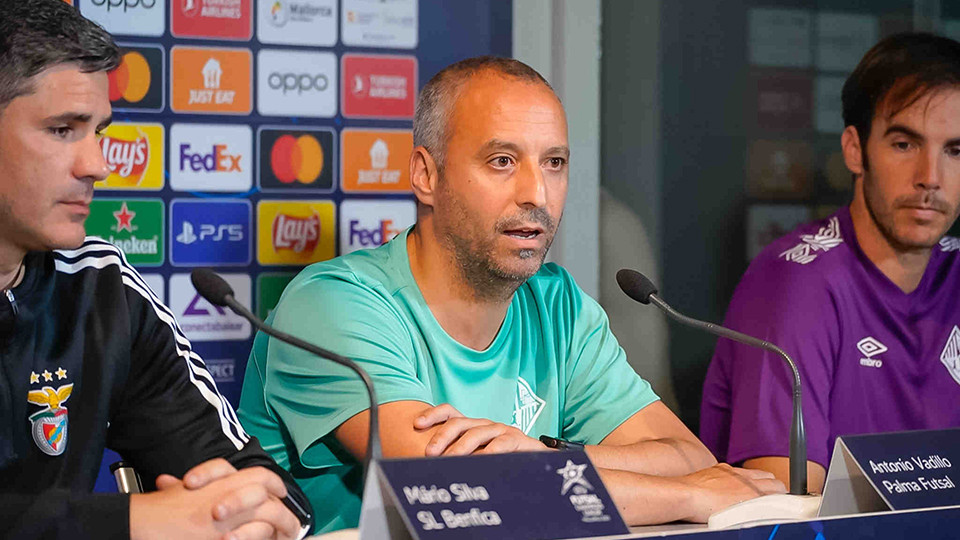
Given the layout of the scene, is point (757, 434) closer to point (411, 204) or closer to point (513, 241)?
point (513, 241)

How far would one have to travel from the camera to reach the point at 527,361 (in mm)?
1870

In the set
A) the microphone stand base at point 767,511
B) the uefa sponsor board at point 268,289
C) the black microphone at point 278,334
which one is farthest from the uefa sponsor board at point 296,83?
the microphone stand base at point 767,511

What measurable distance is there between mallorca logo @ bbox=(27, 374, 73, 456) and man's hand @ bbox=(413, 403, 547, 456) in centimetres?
49

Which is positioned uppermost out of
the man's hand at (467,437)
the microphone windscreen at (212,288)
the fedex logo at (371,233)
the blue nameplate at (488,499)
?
the fedex logo at (371,233)

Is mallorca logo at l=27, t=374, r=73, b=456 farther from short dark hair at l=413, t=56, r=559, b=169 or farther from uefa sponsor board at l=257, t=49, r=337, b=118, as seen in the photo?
uefa sponsor board at l=257, t=49, r=337, b=118

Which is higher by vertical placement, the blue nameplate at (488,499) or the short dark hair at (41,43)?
the short dark hair at (41,43)

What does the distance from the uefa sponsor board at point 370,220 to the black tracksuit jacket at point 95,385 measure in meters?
0.65

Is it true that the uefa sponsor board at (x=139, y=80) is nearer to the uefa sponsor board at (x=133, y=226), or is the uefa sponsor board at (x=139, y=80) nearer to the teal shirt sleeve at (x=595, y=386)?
the uefa sponsor board at (x=133, y=226)

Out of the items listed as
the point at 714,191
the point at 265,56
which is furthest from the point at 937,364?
the point at 265,56

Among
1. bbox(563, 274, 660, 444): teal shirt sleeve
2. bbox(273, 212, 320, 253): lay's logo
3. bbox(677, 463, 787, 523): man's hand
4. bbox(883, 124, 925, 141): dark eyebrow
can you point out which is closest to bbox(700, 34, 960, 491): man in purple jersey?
bbox(883, 124, 925, 141): dark eyebrow

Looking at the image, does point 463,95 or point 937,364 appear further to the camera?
point 937,364

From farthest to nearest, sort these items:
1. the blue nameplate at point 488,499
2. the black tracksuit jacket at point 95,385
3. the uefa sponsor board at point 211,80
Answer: the uefa sponsor board at point 211,80, the black tracksuit jacket at point 95,385, the blue nameplate at point 488,499

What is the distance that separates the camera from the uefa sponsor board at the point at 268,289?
2188 mm

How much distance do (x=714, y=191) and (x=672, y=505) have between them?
138 cm
